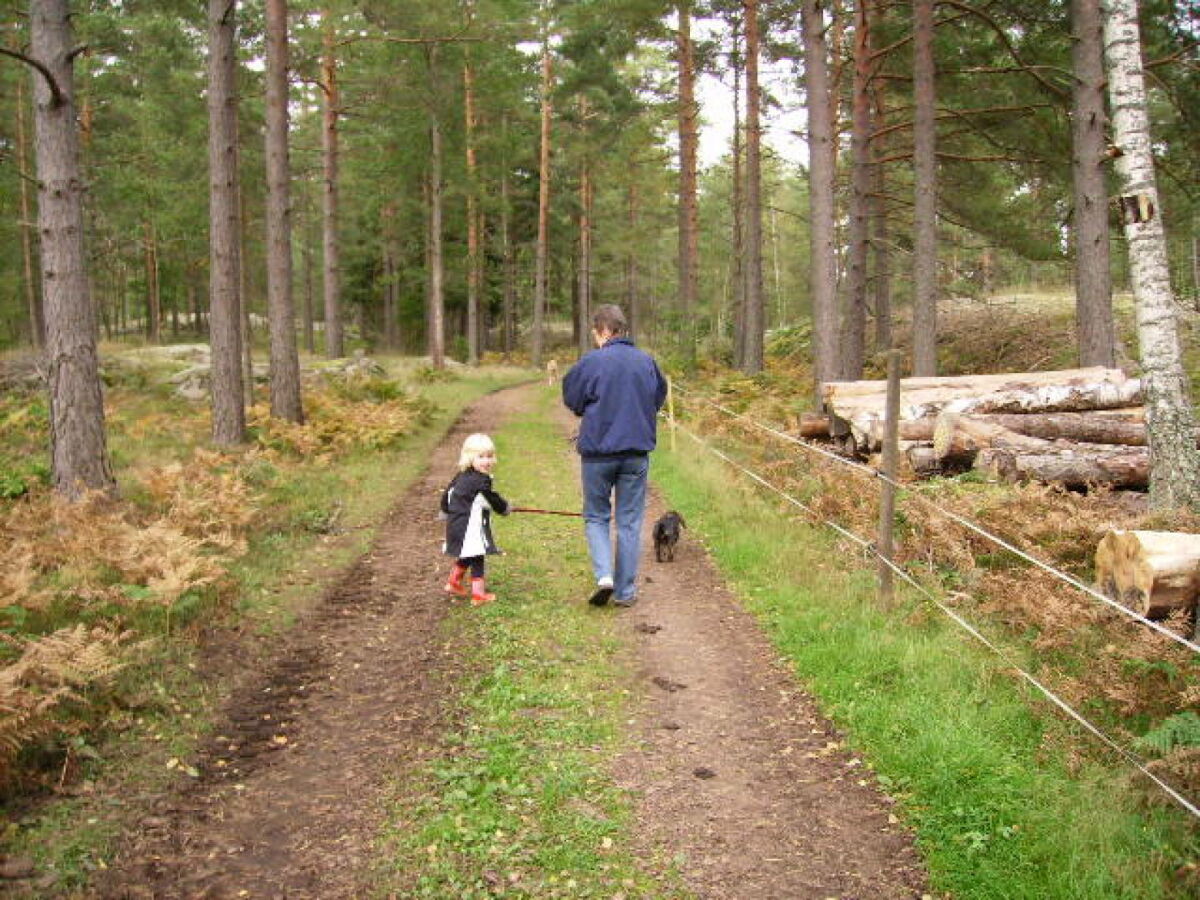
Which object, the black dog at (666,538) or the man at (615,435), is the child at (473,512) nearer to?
the man at (615,435)

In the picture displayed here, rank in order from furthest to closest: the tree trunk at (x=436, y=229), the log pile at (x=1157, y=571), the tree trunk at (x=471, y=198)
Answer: the tree trunk at (x=471, y=198)
the tree trunk at (x=436, y=229)
the log pile at (x=1157, y=571)

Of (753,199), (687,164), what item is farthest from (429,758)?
(687,164)

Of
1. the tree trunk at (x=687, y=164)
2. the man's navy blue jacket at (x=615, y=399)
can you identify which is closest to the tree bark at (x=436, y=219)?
the tree trunk at (x=687, y=164)

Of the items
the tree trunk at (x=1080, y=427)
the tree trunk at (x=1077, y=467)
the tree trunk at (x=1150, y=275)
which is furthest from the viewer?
the tree trunk at (x=1080, y=427)

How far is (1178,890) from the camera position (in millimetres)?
3170

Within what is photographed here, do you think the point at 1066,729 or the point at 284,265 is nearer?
the point at 1066,729

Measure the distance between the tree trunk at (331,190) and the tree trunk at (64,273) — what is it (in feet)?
45.4

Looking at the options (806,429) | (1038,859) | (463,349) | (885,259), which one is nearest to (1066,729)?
(1038,859)

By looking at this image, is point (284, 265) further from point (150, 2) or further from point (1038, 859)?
point (1038, 859)

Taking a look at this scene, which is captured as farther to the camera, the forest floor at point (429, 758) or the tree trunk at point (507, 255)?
the tree trunk at point (507, 255)

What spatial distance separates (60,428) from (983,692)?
861 centimetres

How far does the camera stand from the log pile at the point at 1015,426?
27.3ft

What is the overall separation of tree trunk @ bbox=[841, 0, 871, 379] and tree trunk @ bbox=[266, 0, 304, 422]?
10141mm

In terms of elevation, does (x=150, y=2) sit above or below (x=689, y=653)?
above
